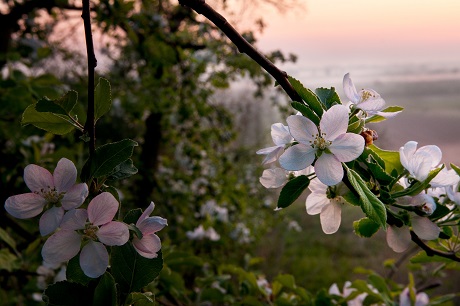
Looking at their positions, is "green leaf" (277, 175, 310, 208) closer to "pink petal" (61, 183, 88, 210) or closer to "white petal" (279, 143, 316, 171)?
"white petal" (279, 143, 316, 171)

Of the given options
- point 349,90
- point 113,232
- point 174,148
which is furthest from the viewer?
point 174,148

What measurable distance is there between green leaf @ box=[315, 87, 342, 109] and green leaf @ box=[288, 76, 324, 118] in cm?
3

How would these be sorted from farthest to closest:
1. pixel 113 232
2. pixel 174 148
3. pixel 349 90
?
1. pixel 174 148
2. pixel 349 90
3. pixel 113 232

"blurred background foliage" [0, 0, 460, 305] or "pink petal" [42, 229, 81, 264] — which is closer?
"pink petal" [42, 229, 81, 264]

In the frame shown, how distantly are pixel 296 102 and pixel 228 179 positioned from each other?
2.77 meters

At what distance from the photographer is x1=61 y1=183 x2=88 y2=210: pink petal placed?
1.20 ft

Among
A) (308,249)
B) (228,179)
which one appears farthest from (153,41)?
(308,249)

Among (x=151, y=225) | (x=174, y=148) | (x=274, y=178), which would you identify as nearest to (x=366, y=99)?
(x=274, y=178)

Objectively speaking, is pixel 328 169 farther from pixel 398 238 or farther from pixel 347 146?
pixel 398 238

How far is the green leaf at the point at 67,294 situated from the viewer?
14.9 inches

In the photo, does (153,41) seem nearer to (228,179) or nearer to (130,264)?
(130,264)

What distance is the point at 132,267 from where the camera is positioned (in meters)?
0.39

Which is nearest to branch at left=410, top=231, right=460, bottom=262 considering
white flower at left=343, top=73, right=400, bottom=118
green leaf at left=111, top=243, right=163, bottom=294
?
white flower at left=343, top=73, right=400, bottom=118

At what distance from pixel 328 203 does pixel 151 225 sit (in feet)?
0.66
